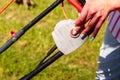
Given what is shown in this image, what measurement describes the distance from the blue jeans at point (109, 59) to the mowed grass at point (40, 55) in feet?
2.21

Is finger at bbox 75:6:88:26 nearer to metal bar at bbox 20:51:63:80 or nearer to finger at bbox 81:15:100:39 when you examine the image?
finger at bbox 81:15:100:39

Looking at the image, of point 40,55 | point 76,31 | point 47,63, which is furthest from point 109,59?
point 40,55

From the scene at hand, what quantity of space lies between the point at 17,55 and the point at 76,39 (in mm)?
1847

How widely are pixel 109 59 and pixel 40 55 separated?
1121 mm

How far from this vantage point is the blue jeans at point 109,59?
102 inches

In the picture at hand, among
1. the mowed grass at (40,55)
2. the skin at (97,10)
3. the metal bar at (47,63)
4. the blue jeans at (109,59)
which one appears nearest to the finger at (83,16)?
the skin at (97,10)

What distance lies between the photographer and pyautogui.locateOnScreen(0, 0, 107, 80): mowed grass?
335 cm

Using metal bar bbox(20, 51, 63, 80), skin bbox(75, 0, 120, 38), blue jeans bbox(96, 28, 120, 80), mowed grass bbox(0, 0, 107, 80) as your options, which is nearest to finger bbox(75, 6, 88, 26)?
skin bbox(75, 0, 120, 38)

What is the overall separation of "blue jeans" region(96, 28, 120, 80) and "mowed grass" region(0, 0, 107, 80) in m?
0.67

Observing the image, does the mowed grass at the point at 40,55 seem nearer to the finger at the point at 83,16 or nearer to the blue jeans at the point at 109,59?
the blue jeans at the point at 109,59

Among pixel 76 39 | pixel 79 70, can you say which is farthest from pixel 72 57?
pixel 76 39

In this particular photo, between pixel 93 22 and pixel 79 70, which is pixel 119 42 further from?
pixel 79 70

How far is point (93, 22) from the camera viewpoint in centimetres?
170

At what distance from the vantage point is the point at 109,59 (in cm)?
265
